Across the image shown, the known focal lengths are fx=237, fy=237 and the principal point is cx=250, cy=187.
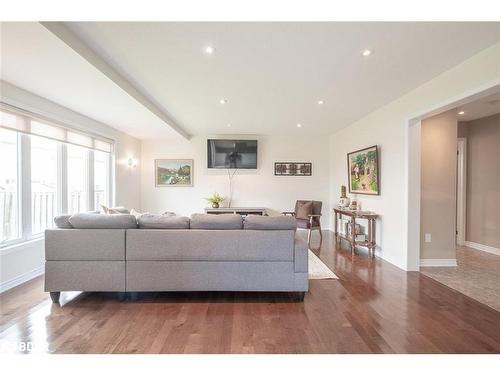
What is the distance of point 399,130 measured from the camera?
3.58 metres

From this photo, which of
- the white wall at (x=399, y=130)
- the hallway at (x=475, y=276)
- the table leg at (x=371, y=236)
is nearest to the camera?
the white wall at (x=399, y=130)

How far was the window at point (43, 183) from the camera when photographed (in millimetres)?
3287

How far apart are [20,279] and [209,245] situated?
98.0 inches

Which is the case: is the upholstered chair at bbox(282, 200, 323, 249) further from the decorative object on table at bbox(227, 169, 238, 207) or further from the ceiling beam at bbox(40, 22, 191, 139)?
the ceiling beam at bbox(40, 22, 191, 139)

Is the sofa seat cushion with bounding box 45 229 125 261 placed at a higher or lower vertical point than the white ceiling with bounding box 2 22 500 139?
lower

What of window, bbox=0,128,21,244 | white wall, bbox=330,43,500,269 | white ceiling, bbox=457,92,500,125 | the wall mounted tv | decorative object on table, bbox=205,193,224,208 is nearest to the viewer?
white wall, bbox=330,43,500,269

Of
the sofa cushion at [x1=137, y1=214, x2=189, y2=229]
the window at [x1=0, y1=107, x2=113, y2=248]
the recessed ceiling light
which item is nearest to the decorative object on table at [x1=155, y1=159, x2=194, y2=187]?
the window at [x1=0, y1=107, x2=113, y2=248]

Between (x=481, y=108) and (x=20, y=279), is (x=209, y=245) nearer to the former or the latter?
(x=20, y=279)

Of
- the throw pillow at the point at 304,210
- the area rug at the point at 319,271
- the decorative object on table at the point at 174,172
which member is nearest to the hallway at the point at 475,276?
the area rug at the point at 319,271

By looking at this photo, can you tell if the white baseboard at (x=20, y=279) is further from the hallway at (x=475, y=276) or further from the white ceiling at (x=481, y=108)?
the white ceiling at (x=481, y=108)

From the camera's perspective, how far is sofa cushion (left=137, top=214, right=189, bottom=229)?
97.3 inches

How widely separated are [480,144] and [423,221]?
2437 millimetres

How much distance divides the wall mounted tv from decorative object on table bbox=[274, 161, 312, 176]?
0.67m
